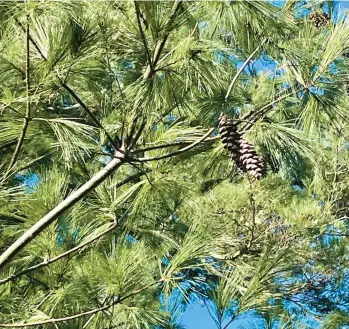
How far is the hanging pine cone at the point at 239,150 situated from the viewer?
130 cm

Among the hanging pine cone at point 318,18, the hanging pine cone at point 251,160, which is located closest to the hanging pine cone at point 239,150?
the hanging pine cone at point 251,160

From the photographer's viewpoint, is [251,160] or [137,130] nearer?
[251,160]

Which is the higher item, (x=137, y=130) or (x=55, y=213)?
(x=137, y=130)

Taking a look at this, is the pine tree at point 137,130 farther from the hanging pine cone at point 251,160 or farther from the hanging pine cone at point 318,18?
the hanging pine cone at point 318,18

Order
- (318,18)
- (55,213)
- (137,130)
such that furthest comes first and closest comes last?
(318,18) → (137,130) → (55,213)

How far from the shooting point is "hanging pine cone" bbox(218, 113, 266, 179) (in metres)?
1.30

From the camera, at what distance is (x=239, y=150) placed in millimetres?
1318

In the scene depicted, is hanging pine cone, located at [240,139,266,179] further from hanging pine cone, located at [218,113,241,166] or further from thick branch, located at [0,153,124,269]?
thick branch, located at [0,153,124,269]

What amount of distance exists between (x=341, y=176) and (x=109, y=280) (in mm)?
1586

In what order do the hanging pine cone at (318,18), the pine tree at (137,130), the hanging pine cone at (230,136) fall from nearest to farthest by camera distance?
the pine tree at (137,130)
the hanging pine cone at (230,136)
the hanging pine cone at (318,18)

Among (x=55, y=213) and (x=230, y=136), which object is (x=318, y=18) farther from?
(x=55, y=213)

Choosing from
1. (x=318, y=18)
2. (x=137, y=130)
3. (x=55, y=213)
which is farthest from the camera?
(x=318, y=18)

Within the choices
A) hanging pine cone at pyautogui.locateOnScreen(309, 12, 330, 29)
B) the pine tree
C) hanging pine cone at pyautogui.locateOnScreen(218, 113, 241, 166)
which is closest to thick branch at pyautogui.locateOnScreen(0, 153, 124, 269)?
the pine tree

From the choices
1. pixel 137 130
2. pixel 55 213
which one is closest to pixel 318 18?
pixel 137 130
